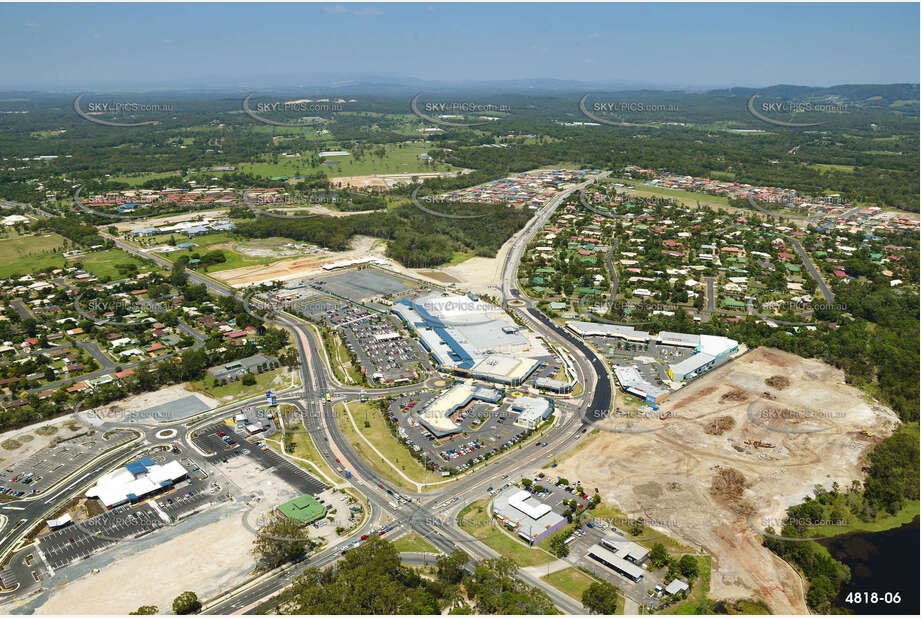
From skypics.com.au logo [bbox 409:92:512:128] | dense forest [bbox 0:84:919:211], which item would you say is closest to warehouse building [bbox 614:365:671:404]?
dense forest [bbox 0:84:919:211]

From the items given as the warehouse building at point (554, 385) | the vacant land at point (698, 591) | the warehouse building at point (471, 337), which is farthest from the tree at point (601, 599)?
the warehouse building at point (471, 337)

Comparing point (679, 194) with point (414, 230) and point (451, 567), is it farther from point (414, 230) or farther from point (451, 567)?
point (451, 567)

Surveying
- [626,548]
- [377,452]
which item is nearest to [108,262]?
[377,452]

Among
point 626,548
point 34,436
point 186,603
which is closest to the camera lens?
point 186,603

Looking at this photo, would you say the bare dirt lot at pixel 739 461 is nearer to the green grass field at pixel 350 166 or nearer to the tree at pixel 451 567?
the tree at pixel 451 567

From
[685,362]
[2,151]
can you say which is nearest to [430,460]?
[685,362]

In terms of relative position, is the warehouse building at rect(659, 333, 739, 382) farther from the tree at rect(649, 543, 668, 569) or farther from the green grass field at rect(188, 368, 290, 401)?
the green grass field at rect(188, 368, 290, 401)

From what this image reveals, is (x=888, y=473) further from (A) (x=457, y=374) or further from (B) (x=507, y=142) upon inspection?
(B) (x=507, y=142)
